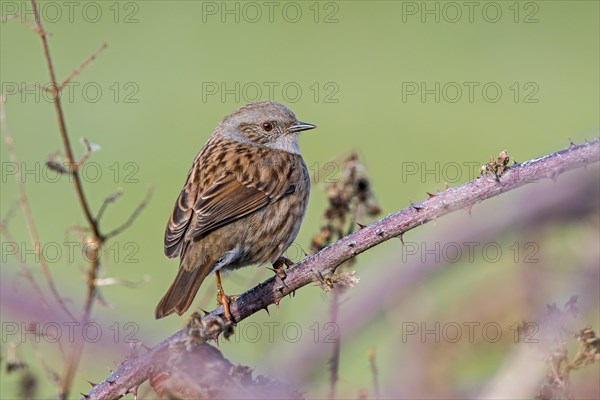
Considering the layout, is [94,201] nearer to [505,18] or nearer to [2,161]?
[2,161]

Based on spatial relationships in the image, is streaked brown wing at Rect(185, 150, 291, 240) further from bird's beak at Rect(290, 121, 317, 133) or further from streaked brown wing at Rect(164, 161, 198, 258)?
bird's beak at Rect(290, 121, 317, 133)

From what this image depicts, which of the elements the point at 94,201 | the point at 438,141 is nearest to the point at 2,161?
the point at 94,201

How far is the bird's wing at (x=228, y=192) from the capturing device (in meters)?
4.38

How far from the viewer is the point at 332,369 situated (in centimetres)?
296

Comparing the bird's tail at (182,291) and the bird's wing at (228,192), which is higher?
the bird's wing at (228,192)

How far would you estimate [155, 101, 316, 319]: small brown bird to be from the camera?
425cm

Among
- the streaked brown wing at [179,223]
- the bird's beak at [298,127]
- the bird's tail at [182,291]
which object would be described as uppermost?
the bird's beak at [298,127]

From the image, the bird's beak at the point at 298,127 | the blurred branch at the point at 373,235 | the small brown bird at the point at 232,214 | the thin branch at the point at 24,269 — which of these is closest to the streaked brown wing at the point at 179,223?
the small brown bird at the point at 232,214

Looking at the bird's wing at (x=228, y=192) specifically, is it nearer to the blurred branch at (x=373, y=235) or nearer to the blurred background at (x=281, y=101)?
the blurred background at (x=281, y=101)

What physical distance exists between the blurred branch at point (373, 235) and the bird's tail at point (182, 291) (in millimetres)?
830

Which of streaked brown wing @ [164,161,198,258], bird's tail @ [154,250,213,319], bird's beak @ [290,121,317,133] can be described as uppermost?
bird's beak @ [290,121,317,133]

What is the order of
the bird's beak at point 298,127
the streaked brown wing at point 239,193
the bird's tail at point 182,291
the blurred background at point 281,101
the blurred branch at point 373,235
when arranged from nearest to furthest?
the blurred branch at point 373,235 → the bird's tail at point 182,291 → the streaked brown wing at point 239,193 → the bird's beak at point 298,127 → the blurred background at point 281,101

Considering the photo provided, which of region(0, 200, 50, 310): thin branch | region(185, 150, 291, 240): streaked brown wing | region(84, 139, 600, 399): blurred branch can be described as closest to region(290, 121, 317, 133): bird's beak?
region(185, 150, 291, 240): streaked brown wing

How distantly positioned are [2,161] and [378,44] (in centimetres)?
666
